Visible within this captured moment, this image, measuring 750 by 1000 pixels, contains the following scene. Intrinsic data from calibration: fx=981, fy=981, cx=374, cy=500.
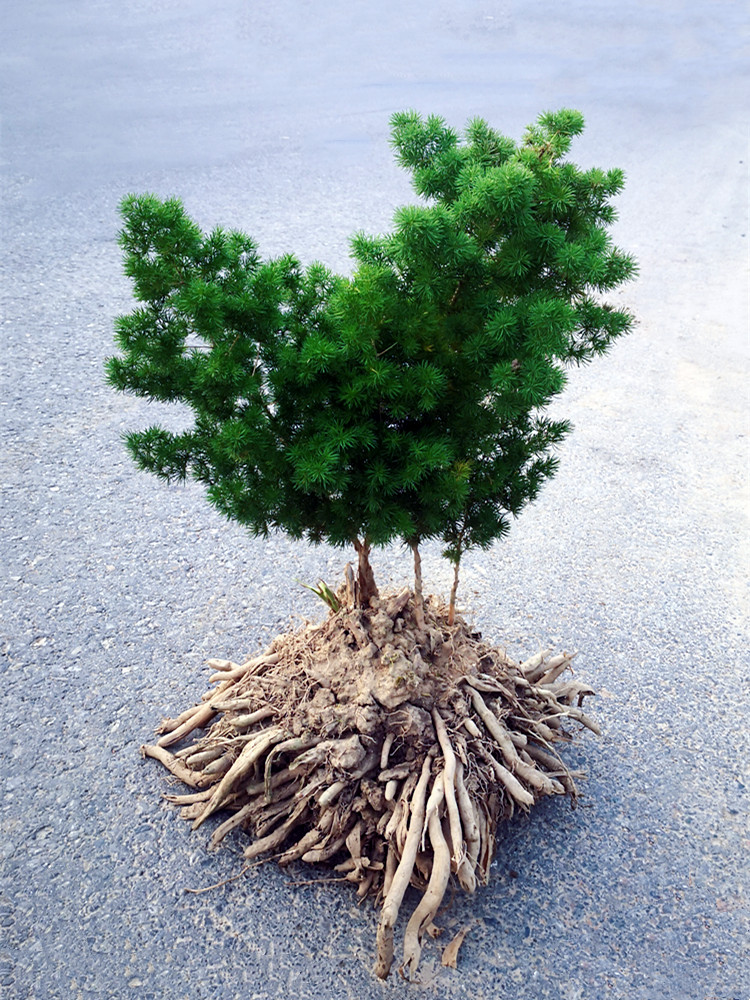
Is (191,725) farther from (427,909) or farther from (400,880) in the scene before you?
(427,909)

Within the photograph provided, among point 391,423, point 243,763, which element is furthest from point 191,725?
point 391,423

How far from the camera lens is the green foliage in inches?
119

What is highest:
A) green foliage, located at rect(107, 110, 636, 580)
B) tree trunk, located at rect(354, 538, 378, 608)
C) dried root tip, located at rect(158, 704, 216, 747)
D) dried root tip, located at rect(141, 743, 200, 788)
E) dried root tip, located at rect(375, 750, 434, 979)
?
green foliage, located at rect(107, 110, 636, 580)

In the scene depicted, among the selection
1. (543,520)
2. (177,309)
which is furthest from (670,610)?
(177,309)

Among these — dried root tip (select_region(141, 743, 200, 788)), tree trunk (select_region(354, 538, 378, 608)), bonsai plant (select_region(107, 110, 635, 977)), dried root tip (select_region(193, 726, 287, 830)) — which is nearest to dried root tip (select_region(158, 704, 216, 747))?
dried root tip (select_region(141, 743, 200, 788))

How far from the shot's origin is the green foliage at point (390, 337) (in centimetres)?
302

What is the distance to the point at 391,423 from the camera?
10.6 ft

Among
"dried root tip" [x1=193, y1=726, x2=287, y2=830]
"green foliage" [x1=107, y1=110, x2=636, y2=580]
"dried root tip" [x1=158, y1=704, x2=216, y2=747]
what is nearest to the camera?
"green foliage" [x1=107, y1=110, x2=636, y2=580]

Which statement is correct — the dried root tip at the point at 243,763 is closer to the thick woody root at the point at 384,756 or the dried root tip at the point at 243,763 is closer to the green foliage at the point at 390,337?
the thick woody root at the point at 384,756

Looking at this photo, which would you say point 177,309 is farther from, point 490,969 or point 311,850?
point 490,969

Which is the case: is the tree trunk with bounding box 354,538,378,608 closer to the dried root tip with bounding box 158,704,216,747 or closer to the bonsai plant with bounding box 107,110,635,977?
the bonsai plant with bounding box 107,110,635,977

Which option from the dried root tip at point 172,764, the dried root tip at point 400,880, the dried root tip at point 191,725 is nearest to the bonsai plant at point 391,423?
the dried root tip at point 400,880

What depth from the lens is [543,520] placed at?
5.86 metres

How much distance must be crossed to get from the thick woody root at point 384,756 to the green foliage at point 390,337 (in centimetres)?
63
